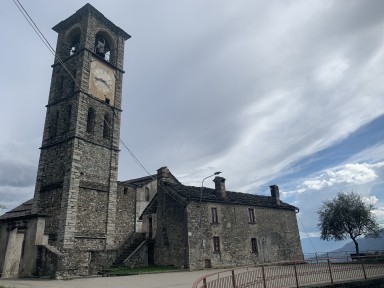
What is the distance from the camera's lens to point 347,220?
32969mm

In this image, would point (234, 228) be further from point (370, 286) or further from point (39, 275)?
point (39, 275)

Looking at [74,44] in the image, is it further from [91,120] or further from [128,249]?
[128,249]

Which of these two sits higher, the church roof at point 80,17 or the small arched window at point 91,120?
the church roof at point 80,17

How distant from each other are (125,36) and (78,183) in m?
17.7

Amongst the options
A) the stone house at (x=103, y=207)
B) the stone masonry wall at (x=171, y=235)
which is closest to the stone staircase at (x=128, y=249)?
the stone house at (x=103, y=207)

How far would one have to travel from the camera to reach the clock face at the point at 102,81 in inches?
1034

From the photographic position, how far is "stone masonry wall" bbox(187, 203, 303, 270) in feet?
74.8

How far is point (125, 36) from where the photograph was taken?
31984 mm

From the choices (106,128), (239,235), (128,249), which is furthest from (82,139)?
(239,235)

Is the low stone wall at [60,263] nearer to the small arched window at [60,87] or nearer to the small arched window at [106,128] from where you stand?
the small arched window at [106,128]

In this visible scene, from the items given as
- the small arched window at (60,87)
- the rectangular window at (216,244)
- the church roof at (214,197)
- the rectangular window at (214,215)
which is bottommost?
the rectangular window at (216,244)

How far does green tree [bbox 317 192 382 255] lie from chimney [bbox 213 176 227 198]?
1525 cm

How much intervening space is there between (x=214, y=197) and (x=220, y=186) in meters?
1.69

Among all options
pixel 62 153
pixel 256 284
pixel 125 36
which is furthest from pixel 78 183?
pixel 125 36
